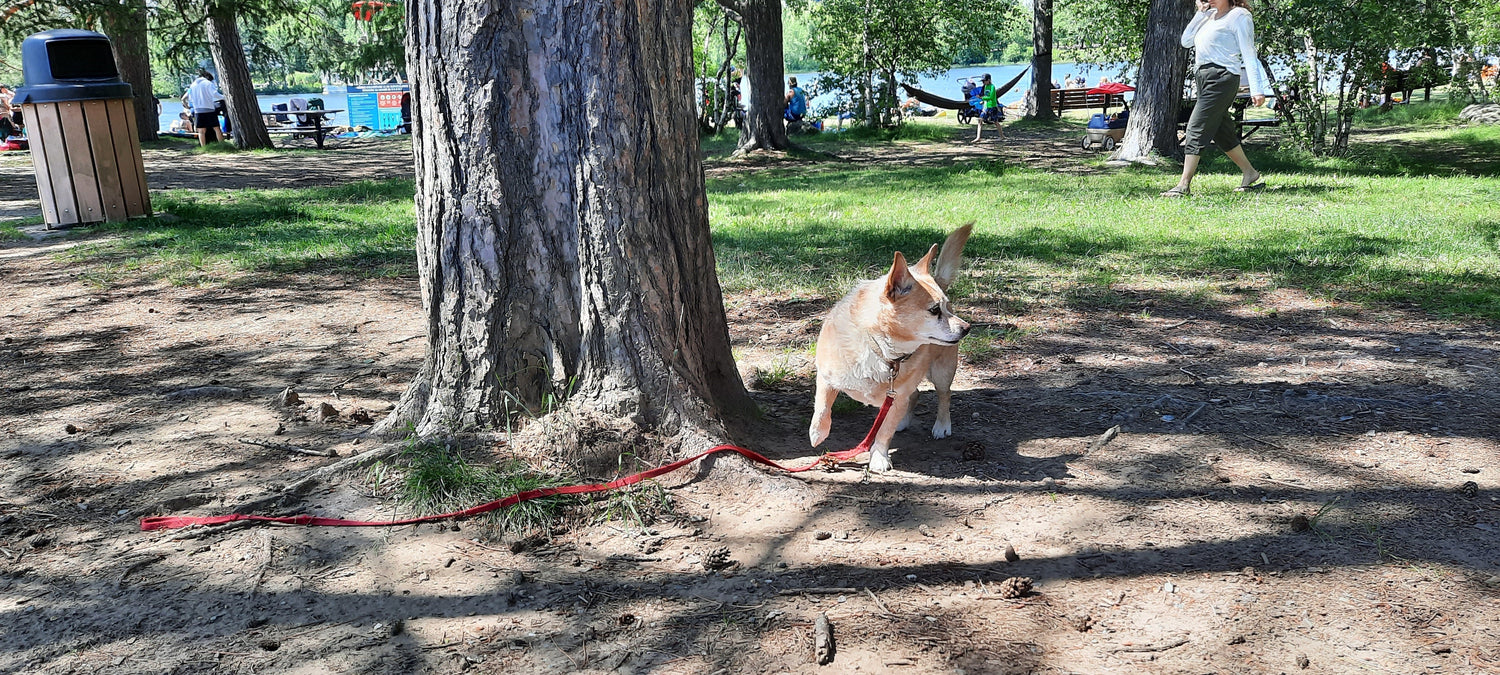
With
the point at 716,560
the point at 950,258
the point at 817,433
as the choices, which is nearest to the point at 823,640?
the point at 716,560

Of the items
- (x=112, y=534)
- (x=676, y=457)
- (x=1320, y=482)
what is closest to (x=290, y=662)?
(x=112, y=534)

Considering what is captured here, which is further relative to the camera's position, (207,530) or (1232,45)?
(1232,45)

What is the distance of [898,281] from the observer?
3.12 metres

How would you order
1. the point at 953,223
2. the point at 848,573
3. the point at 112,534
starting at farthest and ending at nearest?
the point at 953,223, the point at 112,534, the point at 848,573

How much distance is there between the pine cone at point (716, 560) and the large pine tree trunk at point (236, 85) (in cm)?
1908

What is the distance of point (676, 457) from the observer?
11.0ft

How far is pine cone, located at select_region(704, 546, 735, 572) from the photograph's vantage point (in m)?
2.80

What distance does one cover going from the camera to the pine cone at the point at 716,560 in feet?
9.20

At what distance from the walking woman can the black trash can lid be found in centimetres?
998

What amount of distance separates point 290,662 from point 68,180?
846 centimetres

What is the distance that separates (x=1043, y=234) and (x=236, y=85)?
17564 millimetres

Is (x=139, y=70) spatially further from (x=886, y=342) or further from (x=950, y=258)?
(x=886, y=342)

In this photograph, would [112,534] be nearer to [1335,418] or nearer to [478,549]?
[478,549]

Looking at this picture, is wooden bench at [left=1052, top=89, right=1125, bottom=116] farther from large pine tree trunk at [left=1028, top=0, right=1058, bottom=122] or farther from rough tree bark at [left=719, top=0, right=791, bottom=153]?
rough tree bark at [left=719, top=0, right=791, bottom=153]
